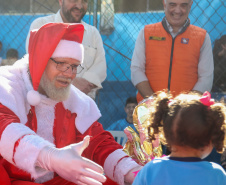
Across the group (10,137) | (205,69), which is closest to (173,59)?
(205,69)

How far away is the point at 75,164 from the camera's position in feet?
6.44

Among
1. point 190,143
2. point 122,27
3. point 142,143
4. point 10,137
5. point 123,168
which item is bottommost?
point 123,168

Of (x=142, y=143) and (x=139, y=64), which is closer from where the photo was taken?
(x=142, y=143)

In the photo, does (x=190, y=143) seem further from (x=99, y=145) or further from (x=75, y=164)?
(x=99, y=145)

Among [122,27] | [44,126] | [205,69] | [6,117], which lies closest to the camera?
[6,117]

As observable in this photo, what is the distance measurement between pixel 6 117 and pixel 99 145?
0.68 meters

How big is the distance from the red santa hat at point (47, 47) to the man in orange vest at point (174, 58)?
4.14 ft

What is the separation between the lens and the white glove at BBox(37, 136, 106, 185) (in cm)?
197

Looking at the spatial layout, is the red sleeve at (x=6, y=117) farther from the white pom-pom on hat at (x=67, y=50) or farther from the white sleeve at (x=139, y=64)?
the white sleeve at (x=139, y=64)

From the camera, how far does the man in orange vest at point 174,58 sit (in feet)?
12.6

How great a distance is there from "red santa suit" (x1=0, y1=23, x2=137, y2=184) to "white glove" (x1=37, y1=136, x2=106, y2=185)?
0.14m

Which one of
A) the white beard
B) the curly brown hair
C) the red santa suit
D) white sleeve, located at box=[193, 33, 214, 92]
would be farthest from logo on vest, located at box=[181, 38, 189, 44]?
the curly brown hair

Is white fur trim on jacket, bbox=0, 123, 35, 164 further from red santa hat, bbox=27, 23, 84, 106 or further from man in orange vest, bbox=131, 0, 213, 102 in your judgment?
man in orange vest, bbox=131, 0, 213, 102

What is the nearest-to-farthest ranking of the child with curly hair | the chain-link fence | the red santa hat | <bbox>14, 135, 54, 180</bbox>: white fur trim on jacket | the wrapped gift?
the child with curly hair, <bbox>14, 135, 54, 180</bbox>: white fur trim on jacket, the wrapped gift, the red santa hat, the chain-link fence
